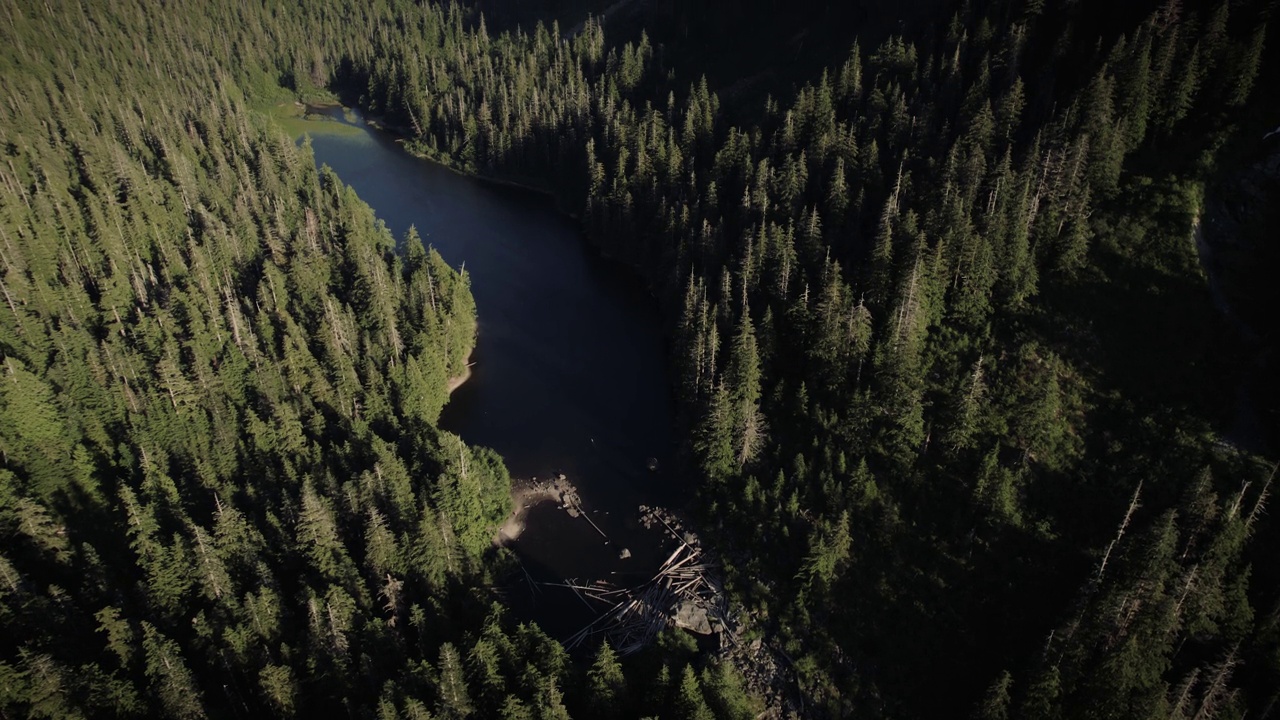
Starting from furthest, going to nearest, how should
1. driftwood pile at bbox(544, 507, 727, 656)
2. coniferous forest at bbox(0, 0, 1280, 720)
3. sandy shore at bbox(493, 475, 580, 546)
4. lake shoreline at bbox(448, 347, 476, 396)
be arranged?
lake shoreline at bbox(448, 347, 476, 396), sandy shore at bbox(493, 475, 580, 546), driftwood pile at bbox(544, 507, 727, 656), coniferous forest at bbox(0, 0, 1280, 720)

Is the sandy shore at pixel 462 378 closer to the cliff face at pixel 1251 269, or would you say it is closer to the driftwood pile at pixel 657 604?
the driftwood pile at pixel 657 604

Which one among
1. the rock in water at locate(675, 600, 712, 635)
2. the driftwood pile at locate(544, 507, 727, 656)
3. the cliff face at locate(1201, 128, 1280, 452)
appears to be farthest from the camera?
the cliff face at locate(1201, 128, 1280, 452)

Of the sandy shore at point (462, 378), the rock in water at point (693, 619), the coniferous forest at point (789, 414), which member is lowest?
the rock in water at point (693, 619)

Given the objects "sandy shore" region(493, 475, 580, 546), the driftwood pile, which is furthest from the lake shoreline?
the driftwood pile

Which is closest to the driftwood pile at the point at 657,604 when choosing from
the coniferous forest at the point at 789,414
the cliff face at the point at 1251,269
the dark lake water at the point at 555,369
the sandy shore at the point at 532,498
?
the dark lake water at the point at 555,369

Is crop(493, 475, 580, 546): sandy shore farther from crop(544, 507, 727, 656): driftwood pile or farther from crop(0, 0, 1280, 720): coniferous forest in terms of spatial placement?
crop(544, 507, 727, 656): driftwood pile

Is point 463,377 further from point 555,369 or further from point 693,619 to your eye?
point 693,619

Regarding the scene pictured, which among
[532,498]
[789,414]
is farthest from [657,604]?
[789,414]
